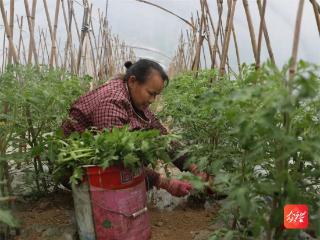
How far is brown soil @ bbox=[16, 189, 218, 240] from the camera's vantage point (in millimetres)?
2129

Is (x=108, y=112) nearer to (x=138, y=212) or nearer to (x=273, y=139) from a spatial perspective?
(x=138, y=212)

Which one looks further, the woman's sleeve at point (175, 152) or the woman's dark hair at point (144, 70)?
the woman's dark hair at point (144, 70)

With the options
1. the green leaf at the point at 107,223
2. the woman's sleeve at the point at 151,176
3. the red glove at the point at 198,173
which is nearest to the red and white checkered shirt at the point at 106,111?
the woman's sleeve at the point at 151,176

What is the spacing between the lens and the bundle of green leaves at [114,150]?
176cm

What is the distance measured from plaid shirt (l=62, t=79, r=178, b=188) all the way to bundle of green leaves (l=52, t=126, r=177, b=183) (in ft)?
0.78

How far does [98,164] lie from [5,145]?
401mm

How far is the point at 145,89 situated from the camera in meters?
2.32

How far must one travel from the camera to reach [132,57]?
33.6 feet

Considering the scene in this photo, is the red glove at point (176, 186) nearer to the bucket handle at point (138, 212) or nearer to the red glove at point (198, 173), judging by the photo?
the red glove at point (198, 173)

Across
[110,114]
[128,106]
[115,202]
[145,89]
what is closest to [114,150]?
[115,202]

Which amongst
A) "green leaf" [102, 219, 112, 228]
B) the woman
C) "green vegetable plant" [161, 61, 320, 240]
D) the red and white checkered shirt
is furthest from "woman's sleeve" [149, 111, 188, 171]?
"green vegetable plant" [161, 61, 320, 240]

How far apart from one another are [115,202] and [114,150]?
25 cm

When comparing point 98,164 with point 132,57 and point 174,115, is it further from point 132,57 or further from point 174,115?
point 132,57

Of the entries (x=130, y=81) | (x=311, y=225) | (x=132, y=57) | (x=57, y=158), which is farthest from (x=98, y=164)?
(x=132, y=57)
